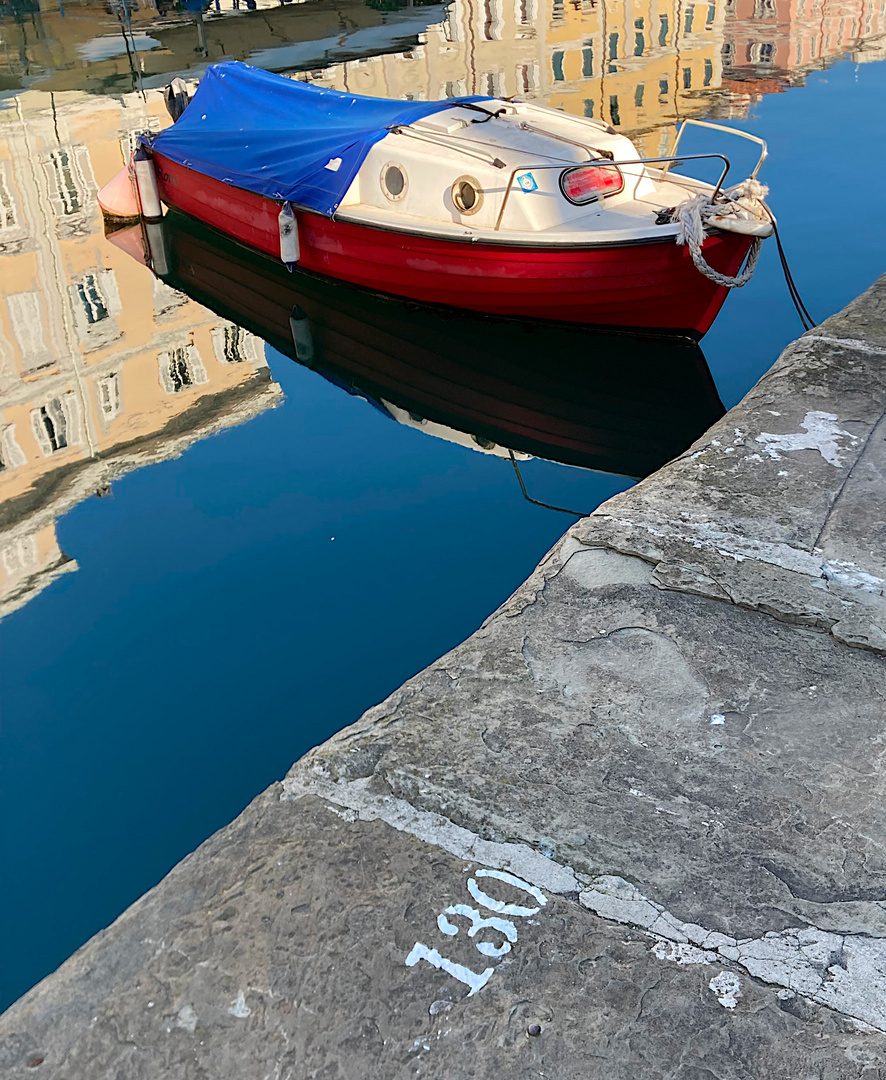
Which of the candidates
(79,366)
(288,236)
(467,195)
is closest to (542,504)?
(467,195)

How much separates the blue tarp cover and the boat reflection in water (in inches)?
44.1

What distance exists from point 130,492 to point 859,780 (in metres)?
6.28

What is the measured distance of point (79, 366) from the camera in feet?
33.7

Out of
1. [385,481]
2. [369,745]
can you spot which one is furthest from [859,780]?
[385,481]

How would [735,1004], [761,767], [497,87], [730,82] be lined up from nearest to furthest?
[735,1004], [761,767], [730,82], [497,87]

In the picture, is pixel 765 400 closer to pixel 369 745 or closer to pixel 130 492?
pixel 369 745

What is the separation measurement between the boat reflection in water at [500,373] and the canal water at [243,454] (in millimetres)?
33

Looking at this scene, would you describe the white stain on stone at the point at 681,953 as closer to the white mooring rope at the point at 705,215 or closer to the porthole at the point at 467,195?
the white mooring rope at the point at 705,215

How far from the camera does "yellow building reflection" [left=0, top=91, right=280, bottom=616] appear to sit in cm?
806

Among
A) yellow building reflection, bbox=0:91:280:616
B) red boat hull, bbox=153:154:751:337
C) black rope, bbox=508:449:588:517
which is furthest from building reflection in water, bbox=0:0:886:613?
red boat hull, bbox=153:154:751:337

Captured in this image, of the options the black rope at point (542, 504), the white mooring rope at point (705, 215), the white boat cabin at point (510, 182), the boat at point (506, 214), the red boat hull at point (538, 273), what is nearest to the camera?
the black rope at point (542, 504)

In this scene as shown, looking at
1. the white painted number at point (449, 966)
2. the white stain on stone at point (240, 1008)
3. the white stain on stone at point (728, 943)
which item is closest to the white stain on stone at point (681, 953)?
→ the white stain on stone at point (728, 943)

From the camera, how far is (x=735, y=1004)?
2.29 m

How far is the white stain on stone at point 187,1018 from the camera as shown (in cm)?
233
